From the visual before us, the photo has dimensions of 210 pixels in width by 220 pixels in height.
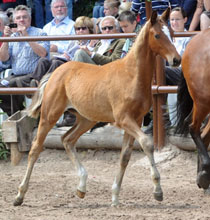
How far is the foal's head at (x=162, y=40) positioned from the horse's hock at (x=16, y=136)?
10.1ft

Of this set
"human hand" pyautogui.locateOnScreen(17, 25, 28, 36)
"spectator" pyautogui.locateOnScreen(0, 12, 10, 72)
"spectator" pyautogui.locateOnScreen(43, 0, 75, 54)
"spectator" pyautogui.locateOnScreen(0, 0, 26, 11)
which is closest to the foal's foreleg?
"human hand" pyautogui.locateOnScreen(17, 25, 28, 36)

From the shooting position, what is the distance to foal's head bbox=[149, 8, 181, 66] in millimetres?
4914

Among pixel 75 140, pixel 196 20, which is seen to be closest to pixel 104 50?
pixel 196 20

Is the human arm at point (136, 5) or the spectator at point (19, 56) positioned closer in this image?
the spectator at point (19, 56)

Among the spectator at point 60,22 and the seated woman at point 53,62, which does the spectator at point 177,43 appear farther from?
the spectator at point 60,22

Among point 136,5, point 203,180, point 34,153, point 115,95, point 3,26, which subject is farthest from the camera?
point 3,26

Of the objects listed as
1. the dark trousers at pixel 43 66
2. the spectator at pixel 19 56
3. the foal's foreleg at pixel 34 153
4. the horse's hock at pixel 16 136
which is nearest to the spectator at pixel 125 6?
the spectator at pixel 19 56

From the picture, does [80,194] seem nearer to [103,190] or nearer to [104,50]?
[103,190]

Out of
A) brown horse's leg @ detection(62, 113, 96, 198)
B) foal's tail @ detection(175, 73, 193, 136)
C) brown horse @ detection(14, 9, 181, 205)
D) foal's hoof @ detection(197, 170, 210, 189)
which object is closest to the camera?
brown horse @ detection(14, 9, 181, 205)

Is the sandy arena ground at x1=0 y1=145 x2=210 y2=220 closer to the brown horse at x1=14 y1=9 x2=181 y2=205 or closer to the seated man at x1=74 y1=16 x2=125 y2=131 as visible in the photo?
the brown horse at x1=14 y1=9 x2=181 y2=205

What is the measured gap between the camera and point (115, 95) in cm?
520

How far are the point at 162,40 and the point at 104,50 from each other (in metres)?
2.58

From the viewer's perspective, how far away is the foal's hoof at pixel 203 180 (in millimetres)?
5695

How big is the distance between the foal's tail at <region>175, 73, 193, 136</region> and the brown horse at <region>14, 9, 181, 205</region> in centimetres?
100
